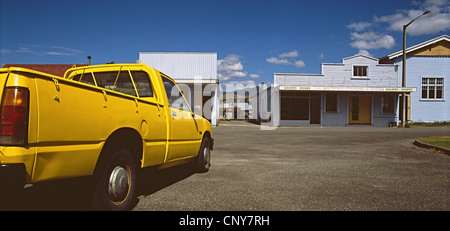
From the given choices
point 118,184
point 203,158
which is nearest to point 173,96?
point 203,158

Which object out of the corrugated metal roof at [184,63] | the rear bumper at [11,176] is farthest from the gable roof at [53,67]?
the rear bumper at [11,176]

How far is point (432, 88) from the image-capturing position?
92.8ft

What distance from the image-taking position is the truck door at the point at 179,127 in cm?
500

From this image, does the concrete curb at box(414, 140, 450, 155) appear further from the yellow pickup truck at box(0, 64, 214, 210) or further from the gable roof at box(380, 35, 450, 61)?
the gable roof at box(380, 35, 450, 61)

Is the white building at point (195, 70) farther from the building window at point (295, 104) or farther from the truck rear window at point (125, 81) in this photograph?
the truck rear window at point (125, 81)

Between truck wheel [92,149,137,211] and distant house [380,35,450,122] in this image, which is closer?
truck wheel [92,149,137,211]

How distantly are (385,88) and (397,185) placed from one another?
867 inches

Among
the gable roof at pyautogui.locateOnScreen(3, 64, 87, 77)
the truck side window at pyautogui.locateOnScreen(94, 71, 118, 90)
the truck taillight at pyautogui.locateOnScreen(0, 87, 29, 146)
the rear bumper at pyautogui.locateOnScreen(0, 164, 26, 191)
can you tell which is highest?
the gable roof at pyautogui.locateOnScreen(3, 64, 87, 77)

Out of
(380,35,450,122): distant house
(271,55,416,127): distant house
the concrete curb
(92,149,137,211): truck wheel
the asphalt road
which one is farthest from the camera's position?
(380,35,450,122): distant house

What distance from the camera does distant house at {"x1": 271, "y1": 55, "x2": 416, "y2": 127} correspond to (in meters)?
26.4

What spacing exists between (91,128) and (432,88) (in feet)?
104

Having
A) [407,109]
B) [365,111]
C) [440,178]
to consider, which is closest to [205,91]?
[365,111]

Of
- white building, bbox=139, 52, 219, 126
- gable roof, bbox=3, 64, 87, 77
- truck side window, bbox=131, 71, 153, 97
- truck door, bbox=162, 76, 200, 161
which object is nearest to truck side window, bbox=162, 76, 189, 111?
truck door, bbox=162, 76, 200, 161
